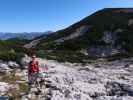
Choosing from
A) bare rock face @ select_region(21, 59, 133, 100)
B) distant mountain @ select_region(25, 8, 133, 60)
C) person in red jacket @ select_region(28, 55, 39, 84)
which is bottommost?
bare rock face @ select_region(21, 59, 133, 100)

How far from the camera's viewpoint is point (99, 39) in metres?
77.3

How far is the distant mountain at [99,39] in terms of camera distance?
69.0m

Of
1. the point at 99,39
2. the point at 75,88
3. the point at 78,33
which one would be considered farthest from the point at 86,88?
the point at 78,33

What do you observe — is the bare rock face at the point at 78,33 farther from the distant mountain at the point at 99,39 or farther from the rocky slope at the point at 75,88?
the rocky slope at the point at 75,88

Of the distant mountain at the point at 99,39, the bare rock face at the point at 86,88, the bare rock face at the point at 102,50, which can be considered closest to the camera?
the bare rock face at the point at 86,88

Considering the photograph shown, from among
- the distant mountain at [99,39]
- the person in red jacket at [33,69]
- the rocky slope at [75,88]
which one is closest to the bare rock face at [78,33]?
the distant mountain at [99,39]

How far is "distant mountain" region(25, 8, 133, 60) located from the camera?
69.0m

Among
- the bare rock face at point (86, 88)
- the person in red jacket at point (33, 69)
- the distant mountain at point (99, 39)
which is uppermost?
the distant mountain at point (99, 39)

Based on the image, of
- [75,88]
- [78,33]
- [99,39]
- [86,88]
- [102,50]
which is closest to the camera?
[75,88]

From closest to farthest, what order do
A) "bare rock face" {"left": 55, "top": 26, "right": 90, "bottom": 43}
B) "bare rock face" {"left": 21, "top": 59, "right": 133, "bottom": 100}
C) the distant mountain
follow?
"bare rock face" {"left": 21, "top": 59, "right": 133, "bottom": 100}
the distant mountain
"bare rock face" {"left": 55, "top": 26, "right": 90, "bottom": 43}

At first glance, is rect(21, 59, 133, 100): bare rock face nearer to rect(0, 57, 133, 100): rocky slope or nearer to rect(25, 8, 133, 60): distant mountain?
rect(0, 57, 133, 100): rocky slope

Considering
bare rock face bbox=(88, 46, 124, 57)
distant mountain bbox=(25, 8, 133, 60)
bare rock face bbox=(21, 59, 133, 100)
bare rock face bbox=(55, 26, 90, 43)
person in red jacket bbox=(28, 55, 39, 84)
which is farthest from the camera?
bare rock face bbox=(55, 26, 90, 43)

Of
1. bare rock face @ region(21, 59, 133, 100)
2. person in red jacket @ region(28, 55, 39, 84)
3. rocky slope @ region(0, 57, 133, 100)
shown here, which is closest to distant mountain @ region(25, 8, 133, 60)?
rocky slope @ region(0, 57, 133, 100)

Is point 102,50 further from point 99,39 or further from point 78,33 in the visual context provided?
point 78,33
